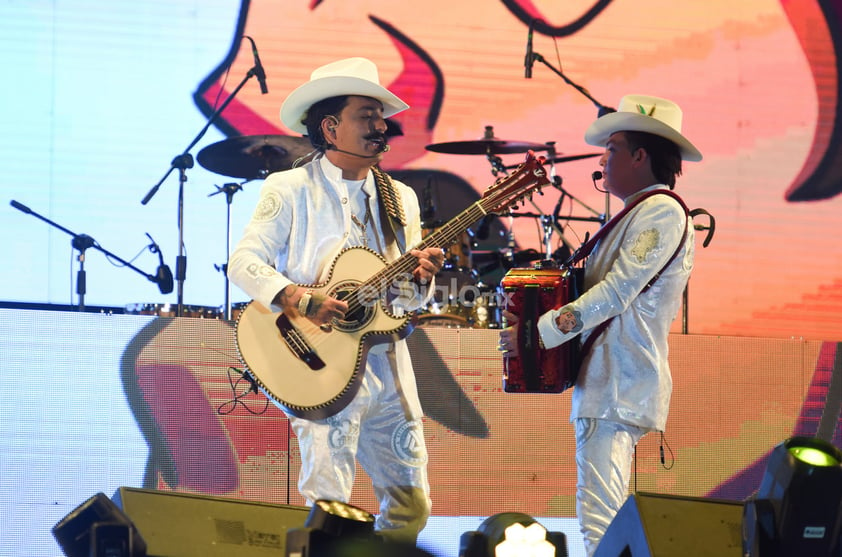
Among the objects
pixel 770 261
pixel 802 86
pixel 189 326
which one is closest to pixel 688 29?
pixel 802 86

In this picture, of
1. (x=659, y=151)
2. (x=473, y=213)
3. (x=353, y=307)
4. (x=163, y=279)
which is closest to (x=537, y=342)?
(x=473, y=213)

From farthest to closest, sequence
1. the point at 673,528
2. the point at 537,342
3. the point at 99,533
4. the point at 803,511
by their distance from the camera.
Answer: the point at 537,342 → the point at 673,528 → the point at 99,533 → the point at 803,511

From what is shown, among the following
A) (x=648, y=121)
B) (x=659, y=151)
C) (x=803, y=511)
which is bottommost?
(x=803, y=511)

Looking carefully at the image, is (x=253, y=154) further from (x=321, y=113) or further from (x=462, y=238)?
(x=321, y=113)

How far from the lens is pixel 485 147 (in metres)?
7.98

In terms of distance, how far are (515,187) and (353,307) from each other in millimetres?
863

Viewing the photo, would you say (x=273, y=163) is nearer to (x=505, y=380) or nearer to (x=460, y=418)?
(x=460, y=418)

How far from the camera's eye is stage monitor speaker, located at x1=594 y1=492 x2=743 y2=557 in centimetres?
314

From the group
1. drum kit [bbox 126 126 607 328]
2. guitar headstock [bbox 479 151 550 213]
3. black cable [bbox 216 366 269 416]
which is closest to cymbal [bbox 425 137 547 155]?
drum kit [bbox 126 126 607 328]

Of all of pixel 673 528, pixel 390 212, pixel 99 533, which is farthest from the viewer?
pixel 390 212

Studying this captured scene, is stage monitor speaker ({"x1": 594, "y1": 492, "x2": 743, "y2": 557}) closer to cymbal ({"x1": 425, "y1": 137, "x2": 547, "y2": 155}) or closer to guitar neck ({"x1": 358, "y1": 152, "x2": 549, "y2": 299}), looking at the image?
guitar neck ({"x1": 358, "y1": 152, "x2": 549, "y2": 299})

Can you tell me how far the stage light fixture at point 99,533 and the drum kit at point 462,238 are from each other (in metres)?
3.96

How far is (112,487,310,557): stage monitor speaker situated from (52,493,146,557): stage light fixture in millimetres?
350

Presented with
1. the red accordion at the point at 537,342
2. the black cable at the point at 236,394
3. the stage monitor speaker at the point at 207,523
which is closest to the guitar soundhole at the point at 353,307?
the red accordion at the point at 537,342
